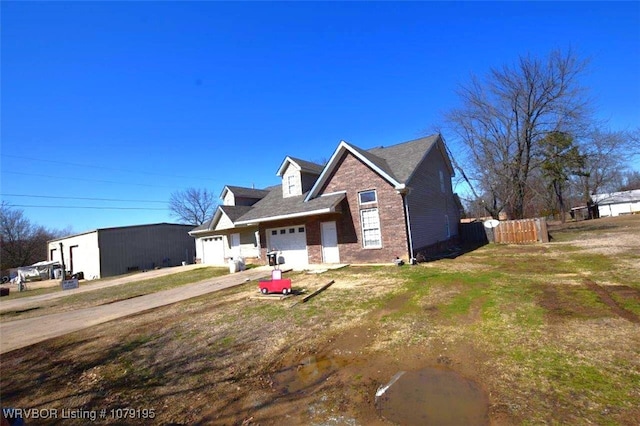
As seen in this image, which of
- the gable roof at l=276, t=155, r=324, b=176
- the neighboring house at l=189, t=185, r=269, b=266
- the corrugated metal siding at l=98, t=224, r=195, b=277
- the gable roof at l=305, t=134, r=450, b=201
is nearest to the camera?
the gable roof at l=305, t=134, r=450, b=201

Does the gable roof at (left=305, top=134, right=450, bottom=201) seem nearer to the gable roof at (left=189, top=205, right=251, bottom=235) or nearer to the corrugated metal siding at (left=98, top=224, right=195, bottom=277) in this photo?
the gable roof at (left=189, top=205, right=251, bottom=235)

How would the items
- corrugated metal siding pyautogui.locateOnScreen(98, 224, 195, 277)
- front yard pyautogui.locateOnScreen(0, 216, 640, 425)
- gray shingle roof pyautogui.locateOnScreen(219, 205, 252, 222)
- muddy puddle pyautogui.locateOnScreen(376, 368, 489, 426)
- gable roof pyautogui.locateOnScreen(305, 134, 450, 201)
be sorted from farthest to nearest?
corrugated metal siding pyautogui.locateOnScreen(98, 224, 195, 277), gray shingle roof pyautogui.locateOnScreen(219, 205, 252, 222), gable roof pyautogui.locateOnScreen(305, 134, 450, 201), front yard pyautogui.locateOnScreen(0, 216, 640, 425), muddy puddle pyautogui.locateOnScreen(376, 368, 489, 426)

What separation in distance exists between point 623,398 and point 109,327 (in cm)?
1032

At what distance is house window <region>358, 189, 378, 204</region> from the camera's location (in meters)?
15.8

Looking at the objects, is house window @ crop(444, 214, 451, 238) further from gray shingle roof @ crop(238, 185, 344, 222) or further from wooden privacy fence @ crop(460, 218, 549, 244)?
gray shingle roof @ crop(238, 185, 344, 222)

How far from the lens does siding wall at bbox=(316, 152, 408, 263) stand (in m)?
15.0

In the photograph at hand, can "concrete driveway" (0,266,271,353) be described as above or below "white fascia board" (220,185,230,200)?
below

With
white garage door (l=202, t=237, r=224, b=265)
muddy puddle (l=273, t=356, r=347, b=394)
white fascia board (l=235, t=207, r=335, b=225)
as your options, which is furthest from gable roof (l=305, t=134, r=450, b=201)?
muddy puddle (l=273, t=356, r=347, b=394)

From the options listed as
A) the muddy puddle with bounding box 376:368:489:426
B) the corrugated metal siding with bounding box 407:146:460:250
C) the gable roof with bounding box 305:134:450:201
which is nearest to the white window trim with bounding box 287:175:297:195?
the gable roof with bounding box 305:134:450:201

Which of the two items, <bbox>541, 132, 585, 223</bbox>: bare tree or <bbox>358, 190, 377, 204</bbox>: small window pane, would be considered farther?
<bbox>541, 132, 585, 223</bbox>: bare tree

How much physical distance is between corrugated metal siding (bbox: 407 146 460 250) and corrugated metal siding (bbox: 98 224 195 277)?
27.7 m

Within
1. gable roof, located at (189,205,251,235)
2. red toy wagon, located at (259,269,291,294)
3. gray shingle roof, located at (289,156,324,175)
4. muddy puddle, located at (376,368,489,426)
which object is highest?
gray shingle roof, located at (289,156,324,175)

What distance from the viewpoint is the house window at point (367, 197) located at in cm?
1583

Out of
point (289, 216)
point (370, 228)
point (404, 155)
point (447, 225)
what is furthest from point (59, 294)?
point (447, 225)
